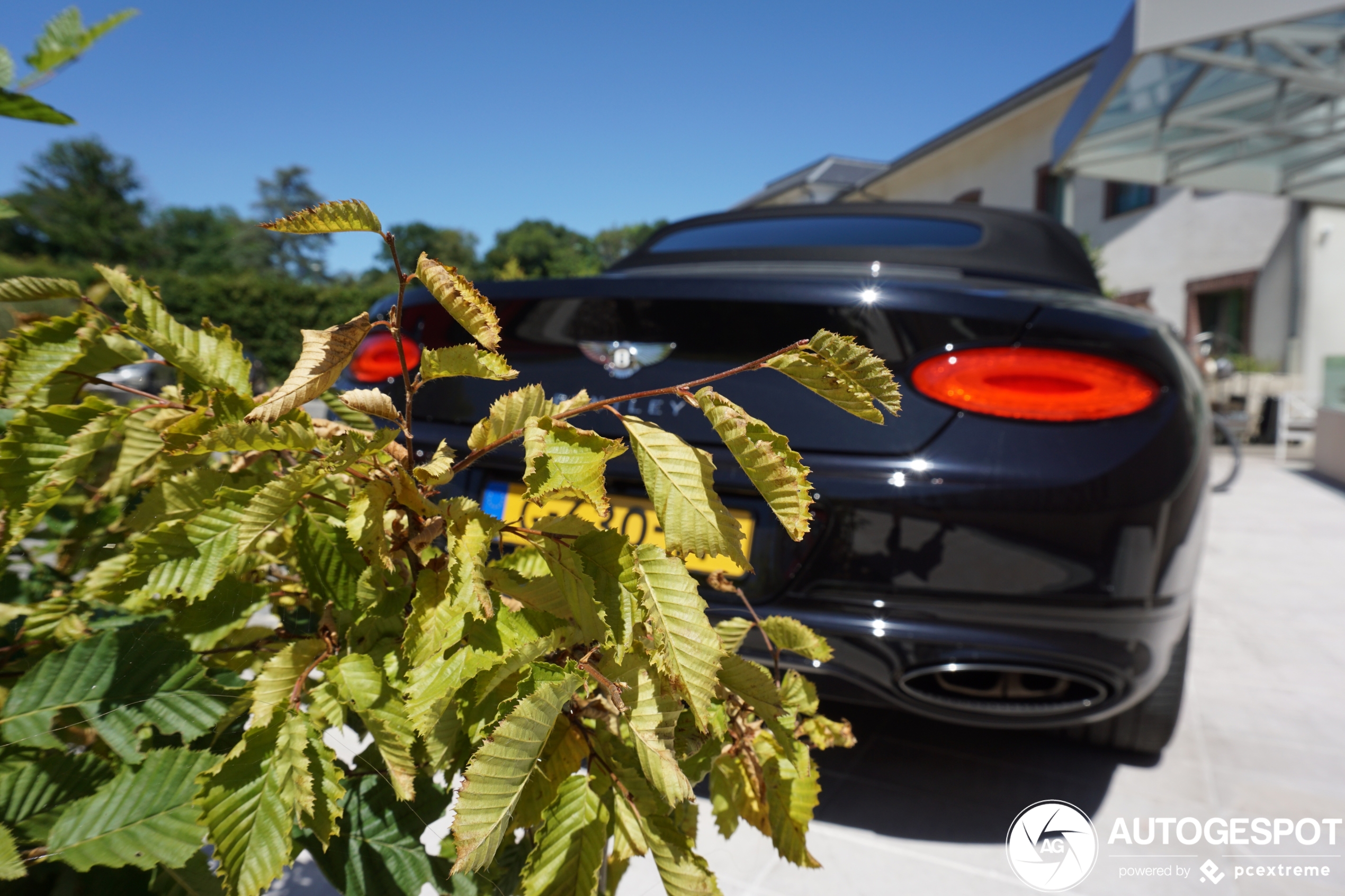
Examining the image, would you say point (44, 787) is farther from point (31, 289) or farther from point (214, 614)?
point (31, 289)

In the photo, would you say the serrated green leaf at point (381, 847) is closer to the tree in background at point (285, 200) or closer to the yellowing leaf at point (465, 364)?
the yellowing leaf at point (465, 364)

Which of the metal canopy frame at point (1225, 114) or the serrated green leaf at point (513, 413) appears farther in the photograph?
the metal canopy frame at point (1225, 114)

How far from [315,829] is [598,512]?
0.98 ft

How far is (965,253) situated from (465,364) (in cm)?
235

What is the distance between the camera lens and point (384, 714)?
0.60m

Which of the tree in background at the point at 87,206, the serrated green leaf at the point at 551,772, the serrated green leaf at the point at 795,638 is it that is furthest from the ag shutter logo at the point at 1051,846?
the tree in background at the point at 87,206

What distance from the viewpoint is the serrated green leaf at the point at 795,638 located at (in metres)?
0.80

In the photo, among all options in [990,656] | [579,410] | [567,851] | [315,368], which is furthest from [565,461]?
[990,656]

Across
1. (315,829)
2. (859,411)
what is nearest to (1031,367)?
(859,411)

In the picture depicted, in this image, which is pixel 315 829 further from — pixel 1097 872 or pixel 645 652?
pixel 1097 872

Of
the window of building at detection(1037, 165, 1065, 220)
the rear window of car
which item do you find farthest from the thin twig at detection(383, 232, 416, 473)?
the window of building at detection(1037, 165, 1065, 220)

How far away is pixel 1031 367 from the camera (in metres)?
1.60

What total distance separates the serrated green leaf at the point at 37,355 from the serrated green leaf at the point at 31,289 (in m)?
0.02

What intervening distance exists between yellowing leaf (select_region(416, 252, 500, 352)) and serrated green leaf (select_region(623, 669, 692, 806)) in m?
0.25
